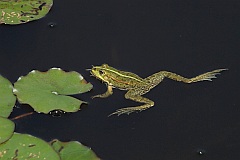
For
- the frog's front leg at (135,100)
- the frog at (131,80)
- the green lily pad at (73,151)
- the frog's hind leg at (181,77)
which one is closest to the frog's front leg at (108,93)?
the frog at (131,80)

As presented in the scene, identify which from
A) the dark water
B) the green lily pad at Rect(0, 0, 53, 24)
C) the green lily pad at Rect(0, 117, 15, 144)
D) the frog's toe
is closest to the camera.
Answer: the green lily pad at Rect(0, 117, 15, 144)

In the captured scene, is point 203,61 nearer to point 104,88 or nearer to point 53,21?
point 104,88

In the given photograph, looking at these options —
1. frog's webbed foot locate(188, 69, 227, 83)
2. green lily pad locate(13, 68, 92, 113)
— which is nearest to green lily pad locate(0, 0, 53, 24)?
green lily pad locate(13, 68, 92, 113)

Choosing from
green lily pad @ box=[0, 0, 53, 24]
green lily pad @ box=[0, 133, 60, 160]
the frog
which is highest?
green lily pad @ box=[0, 0, 53, 24]

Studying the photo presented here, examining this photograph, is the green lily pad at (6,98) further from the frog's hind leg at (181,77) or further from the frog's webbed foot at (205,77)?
the frog's webbed foot at (205,77)

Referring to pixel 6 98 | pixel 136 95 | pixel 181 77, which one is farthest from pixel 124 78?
pixel 6 98

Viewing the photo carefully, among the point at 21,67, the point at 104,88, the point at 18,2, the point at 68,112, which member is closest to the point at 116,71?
the point at 104,88

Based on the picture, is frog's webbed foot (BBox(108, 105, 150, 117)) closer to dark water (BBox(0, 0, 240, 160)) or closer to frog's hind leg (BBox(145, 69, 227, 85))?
dark water (BBox(0, 0, 240, 160))
